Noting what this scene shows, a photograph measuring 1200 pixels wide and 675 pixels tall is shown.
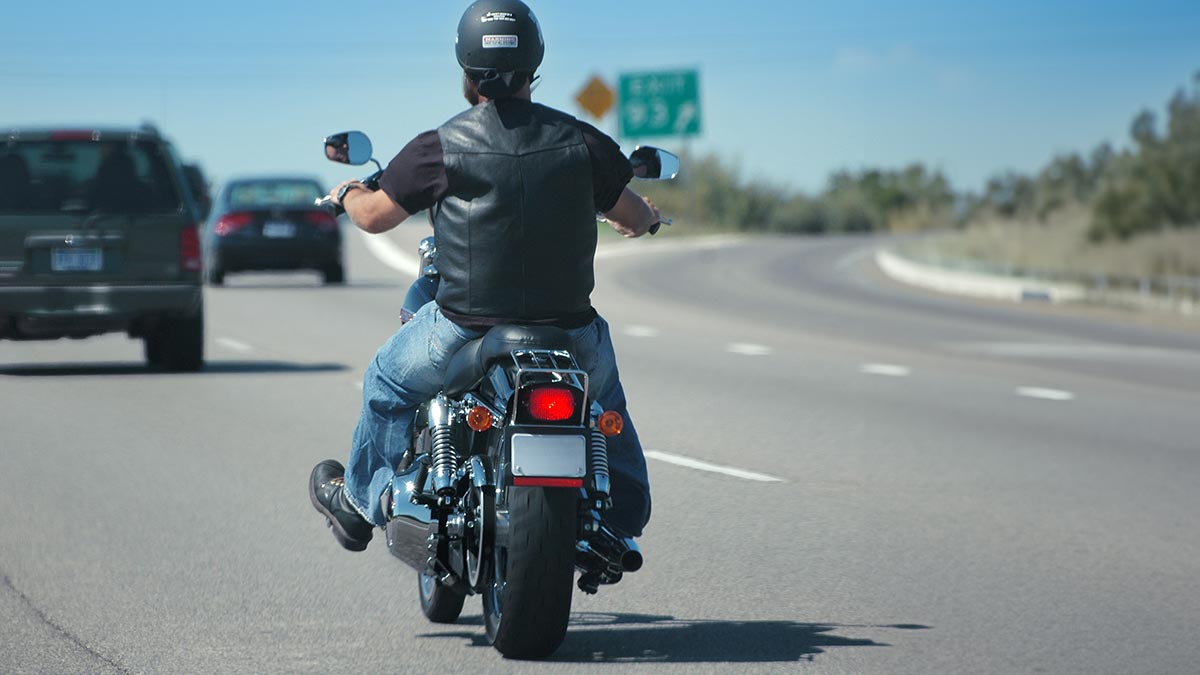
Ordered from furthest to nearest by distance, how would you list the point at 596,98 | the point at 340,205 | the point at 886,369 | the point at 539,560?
the point at 596,98 → the point at 886,369 → the point at 340,205 → the point at 539,560

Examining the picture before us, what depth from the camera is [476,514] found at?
6105 mm

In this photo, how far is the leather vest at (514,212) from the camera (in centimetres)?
612

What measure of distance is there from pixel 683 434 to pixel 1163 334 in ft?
52.3

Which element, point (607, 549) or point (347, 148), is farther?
point (347, 148)

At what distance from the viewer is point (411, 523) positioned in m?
6.26

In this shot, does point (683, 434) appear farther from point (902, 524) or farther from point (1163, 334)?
point (1163, 334)

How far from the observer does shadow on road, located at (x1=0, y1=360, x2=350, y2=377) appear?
17406 millimetres

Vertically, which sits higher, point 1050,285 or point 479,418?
point 479,418

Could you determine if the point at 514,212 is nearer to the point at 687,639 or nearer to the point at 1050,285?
the point at 687,639

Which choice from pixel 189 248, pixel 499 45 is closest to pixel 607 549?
pixel 499 45

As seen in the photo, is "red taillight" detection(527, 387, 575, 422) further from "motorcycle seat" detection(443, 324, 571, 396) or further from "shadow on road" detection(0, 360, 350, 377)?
"shadow on road" detection(0, 360, 350, 377)

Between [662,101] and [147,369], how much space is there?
1865 inches

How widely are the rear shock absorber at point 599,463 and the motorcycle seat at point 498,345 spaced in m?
0.29

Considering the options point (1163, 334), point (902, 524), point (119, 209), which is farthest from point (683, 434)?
point (1163, 334)
